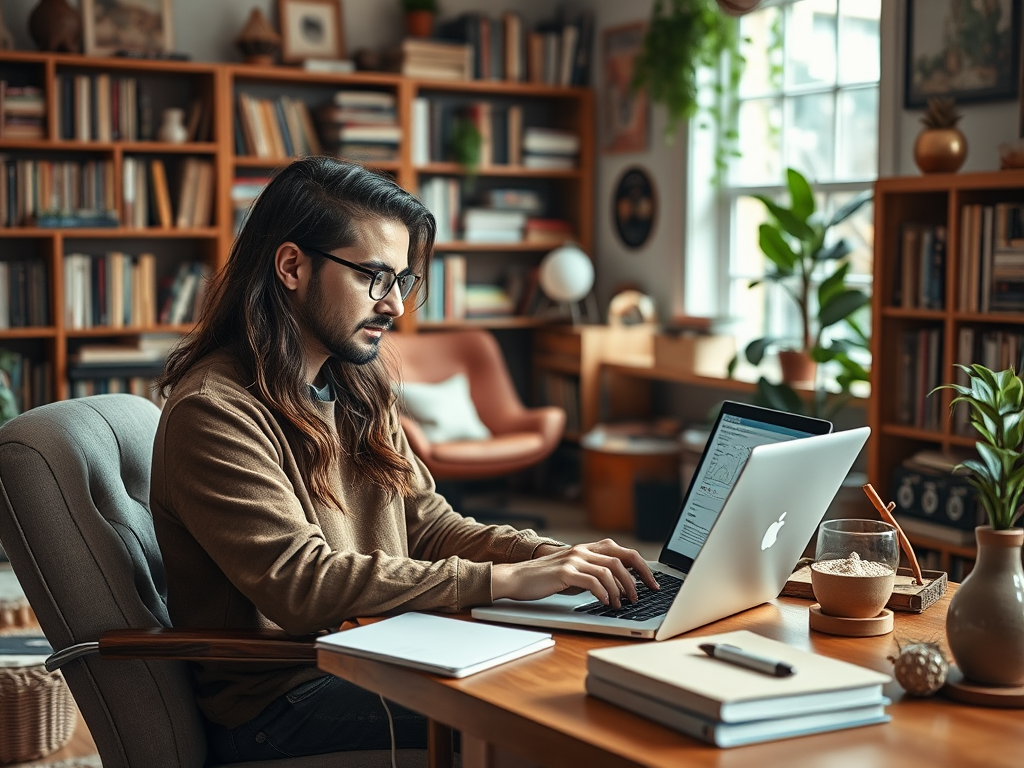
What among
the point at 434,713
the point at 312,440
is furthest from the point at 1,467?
the point at 434,713

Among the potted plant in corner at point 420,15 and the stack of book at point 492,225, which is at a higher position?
the potted plant in corner at point 420,15

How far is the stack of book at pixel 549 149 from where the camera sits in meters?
5.73

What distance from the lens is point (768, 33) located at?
16.1ft

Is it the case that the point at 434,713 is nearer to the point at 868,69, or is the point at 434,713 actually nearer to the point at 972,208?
the point at 972,208

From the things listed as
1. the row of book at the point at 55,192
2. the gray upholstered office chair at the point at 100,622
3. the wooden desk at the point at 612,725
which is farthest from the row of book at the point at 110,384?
the wooden desk at the point at 612,725

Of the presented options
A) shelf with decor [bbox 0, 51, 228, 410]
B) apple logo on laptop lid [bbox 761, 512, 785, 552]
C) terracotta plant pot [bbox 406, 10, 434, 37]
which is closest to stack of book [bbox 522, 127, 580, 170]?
terracotta plant pot [bbox 406, 10, 434, 37]

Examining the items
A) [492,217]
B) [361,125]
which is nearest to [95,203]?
[361,125]

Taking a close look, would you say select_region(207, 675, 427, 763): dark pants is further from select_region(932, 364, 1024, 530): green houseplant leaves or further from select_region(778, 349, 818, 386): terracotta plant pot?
select_region(778, 349, 818, 386): terracotta plant pot

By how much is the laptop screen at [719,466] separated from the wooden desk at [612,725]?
267mm

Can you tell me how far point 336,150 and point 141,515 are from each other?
352 centimetres

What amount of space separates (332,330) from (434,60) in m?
3.80

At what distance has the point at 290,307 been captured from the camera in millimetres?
1861

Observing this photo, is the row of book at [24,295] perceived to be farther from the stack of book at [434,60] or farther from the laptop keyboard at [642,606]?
the laptop keyboard at [642,606]

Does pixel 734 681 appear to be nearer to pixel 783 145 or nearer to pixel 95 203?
pixel 783 145
